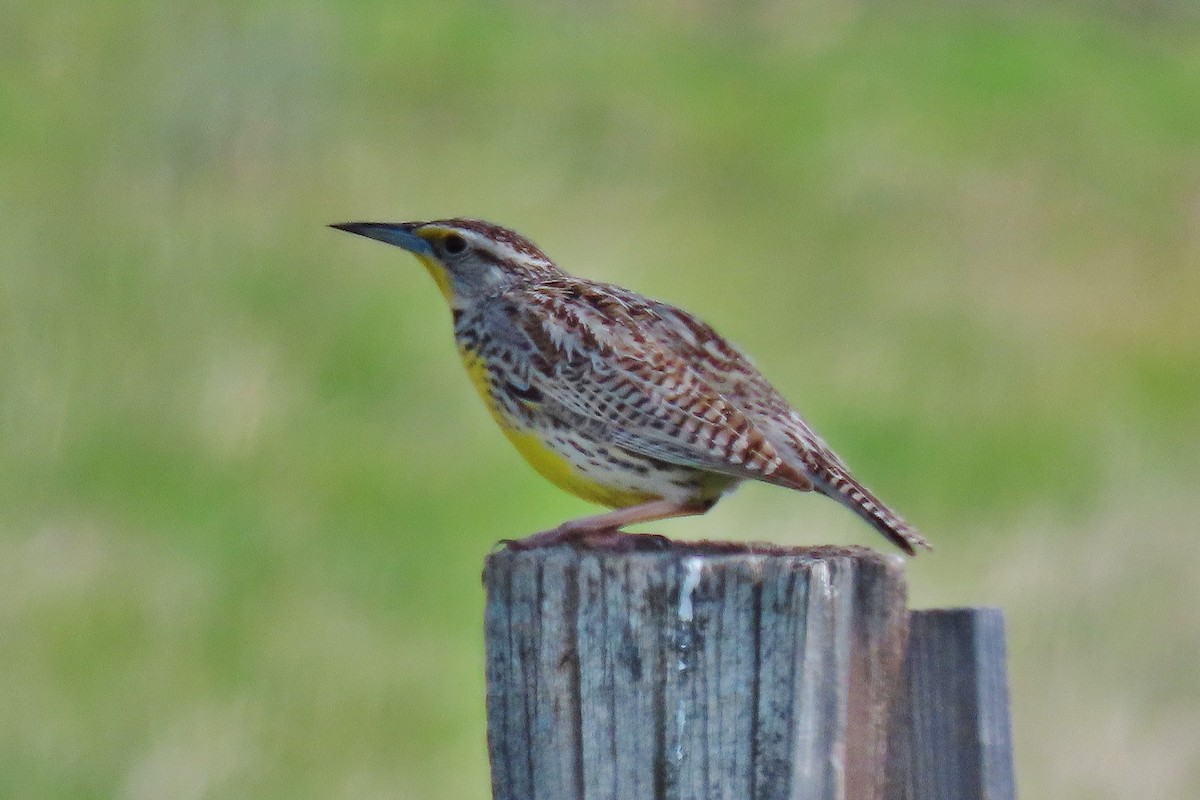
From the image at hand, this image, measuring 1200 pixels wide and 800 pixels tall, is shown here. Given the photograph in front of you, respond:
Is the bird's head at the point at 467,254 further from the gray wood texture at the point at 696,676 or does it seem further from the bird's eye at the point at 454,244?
the gray wood texture at the point at 696,676

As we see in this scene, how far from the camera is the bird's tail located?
13.1 ft

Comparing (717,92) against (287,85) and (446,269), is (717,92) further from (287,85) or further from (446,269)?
(446,269)

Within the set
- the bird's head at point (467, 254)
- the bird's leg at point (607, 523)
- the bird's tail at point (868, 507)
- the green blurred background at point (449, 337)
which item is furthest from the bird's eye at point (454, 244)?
the green blurred background at point (449, 337)

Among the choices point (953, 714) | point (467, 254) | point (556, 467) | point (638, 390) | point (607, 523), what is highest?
point (467, 254)

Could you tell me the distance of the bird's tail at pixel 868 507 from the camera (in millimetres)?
4004

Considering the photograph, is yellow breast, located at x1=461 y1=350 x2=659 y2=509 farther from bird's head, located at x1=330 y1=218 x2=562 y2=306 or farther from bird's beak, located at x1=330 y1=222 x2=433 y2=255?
bird's beak, located at x1=330 y1=222 x2=433 y2=255

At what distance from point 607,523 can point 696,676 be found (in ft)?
4.03

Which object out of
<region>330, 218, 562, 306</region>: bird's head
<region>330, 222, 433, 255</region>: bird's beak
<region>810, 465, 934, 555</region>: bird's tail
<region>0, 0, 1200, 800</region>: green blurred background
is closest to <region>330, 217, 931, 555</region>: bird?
<region>810, 465, 934, 555</region>: bird's tail

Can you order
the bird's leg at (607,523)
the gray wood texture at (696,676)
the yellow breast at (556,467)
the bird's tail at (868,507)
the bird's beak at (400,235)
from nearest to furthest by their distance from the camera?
the gray wood texture at (696,676), the bird's leg at (607,523), the bird's tail at (868,507), the yellow breast at (556,467), the bird's beak at (400,235)

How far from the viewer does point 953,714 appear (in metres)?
2.90

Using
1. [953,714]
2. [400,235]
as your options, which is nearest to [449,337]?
[400,235]

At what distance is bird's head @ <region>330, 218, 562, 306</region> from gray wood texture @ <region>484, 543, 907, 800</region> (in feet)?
6.60

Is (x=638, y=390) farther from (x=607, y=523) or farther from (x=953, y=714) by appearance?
(x=953, y=714)

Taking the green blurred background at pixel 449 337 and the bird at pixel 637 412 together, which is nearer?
the bird at pixel 637 412
